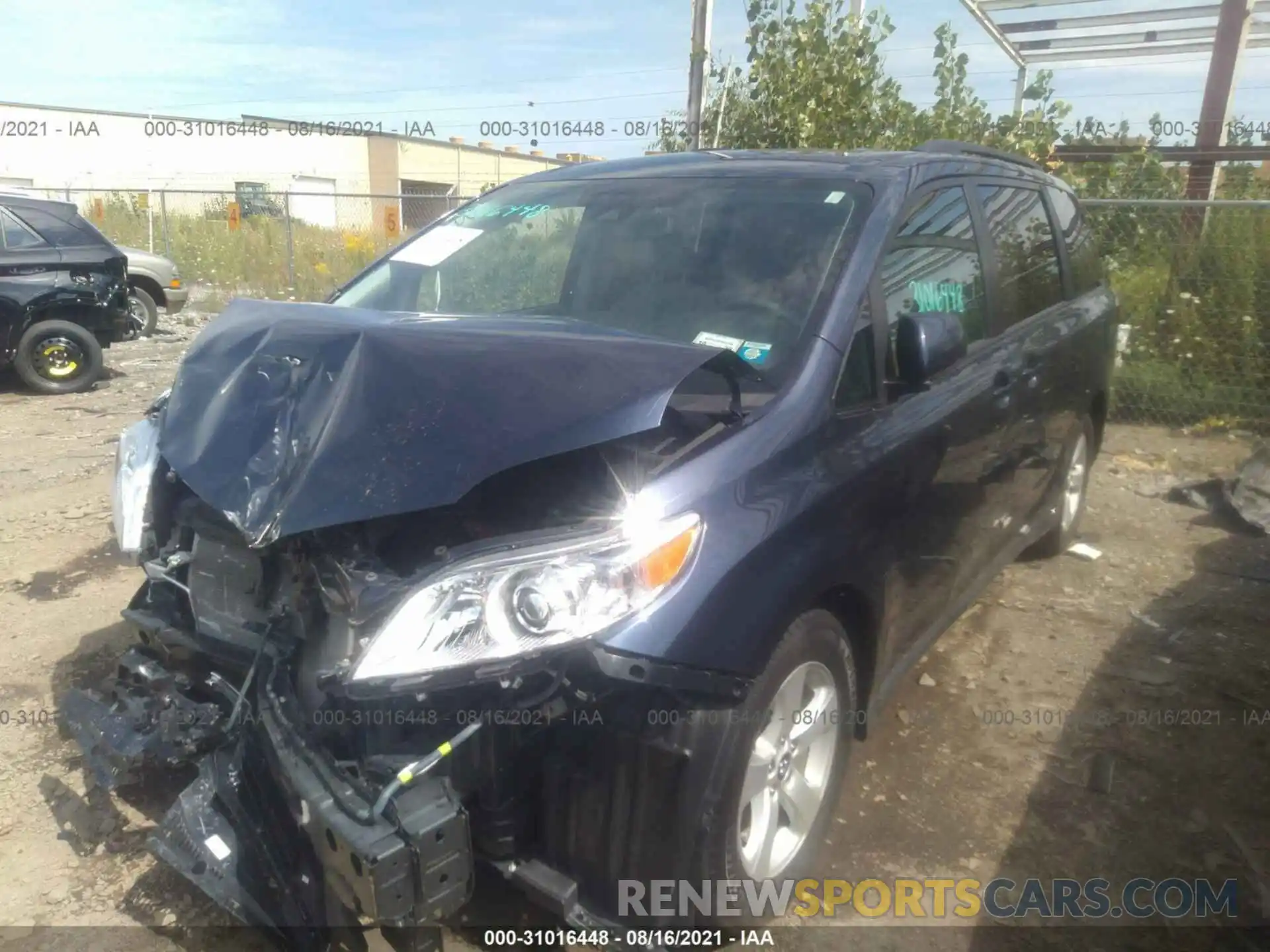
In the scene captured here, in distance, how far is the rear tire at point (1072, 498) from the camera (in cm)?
469

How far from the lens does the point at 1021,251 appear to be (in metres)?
3.98

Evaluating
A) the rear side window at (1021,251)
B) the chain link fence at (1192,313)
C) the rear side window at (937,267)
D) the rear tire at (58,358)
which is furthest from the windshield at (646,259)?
the rear tire at (58,358)

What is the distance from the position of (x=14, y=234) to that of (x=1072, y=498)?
374 inches

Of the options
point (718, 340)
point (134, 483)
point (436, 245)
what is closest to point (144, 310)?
point (436, 245)

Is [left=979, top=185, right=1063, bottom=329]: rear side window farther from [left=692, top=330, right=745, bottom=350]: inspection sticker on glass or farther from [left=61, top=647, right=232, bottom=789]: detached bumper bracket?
[left=61, top=647, right=232, bottom=789]: detached bumper bracket

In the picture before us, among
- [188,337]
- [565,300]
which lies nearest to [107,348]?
[188,337]

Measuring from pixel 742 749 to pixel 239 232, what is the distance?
1784 cm

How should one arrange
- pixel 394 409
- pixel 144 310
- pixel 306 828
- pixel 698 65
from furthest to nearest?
pixel 144 310 < pixel 698 65 < pixel 394 409 < pixel 306 828

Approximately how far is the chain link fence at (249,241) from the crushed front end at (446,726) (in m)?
10.2

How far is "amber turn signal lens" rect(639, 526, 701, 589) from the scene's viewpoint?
76.3 inches

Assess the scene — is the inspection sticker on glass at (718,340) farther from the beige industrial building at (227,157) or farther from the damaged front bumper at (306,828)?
the beige industrial building at (227,157)

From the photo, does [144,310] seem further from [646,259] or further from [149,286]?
[646,259]

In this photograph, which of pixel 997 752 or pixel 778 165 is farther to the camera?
pixel 997 752

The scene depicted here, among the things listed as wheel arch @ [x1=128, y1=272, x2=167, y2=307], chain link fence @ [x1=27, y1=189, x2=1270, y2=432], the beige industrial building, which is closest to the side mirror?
chain link fence @ [x1=27, y1=189, x2=1270, y2=432]
